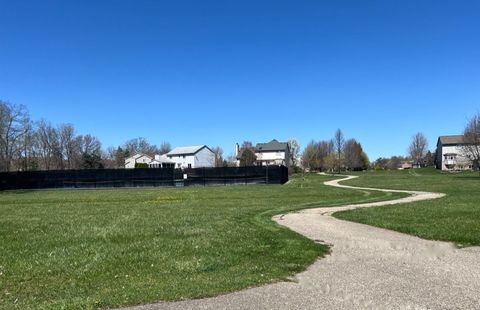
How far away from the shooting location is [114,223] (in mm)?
15727

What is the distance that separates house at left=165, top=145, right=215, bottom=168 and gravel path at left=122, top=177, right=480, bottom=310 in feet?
342

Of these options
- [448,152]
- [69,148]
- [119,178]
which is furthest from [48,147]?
[448,152]

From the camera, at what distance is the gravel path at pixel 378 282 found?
6.09 m

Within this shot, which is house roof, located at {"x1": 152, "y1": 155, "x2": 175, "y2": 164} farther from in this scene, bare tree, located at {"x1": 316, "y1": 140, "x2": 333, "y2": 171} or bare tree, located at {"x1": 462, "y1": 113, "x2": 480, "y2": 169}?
bare tree, located at {"x1": 462, "y1": 113, "x2": 480, "y2": 169}

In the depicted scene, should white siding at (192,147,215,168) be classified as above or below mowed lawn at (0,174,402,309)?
above

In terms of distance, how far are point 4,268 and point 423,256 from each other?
8084 mm

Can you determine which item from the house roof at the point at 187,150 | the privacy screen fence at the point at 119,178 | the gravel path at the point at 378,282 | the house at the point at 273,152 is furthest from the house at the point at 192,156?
the gravel path at the point at 378,282

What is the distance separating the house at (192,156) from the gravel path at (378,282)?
342ft

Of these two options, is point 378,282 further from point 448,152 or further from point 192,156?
point 448,152

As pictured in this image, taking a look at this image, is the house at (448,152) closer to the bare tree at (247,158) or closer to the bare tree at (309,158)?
the bare tree at (309,158)

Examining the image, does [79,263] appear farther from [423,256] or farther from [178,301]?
[423,256]

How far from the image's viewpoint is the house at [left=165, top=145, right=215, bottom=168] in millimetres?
114812

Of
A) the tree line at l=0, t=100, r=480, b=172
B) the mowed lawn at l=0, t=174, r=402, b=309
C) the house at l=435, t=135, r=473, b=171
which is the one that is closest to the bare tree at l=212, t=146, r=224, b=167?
the tree line at l=0, t=100, r=480, b=172

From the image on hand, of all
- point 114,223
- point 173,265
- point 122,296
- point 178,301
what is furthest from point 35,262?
point 114,223
